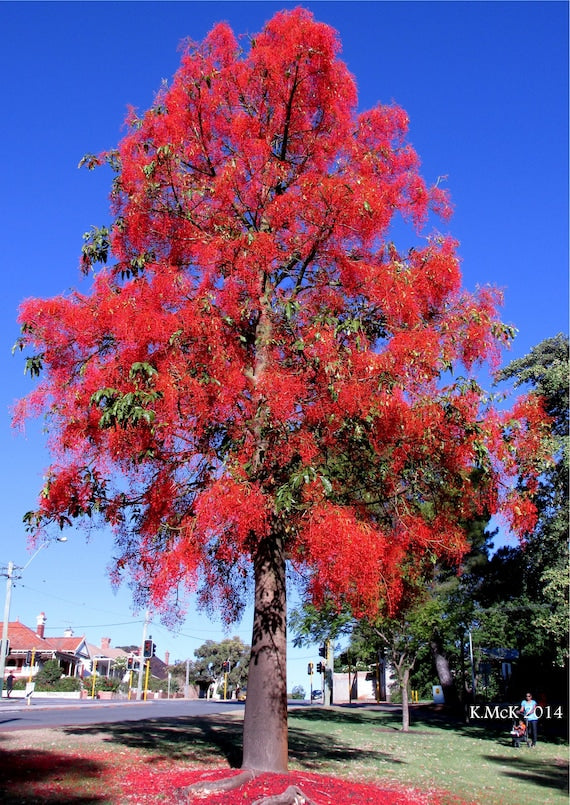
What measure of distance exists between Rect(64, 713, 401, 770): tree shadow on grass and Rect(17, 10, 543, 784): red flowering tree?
7.91 feet

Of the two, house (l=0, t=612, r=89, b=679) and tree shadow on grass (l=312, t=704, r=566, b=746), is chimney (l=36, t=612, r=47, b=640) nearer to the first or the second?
house (l=0, t=612, r=89, b=679)

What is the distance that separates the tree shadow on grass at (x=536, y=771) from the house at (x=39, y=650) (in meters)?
46.7

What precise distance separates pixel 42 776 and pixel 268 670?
Answer: 316 centimetres

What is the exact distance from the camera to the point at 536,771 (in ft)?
49.2

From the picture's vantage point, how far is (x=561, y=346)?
2366 cm

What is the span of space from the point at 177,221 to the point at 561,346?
15562mm

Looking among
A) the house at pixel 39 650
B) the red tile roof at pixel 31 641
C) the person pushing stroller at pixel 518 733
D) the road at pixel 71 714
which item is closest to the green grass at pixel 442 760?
the person pushing stroller at pixel 518 733

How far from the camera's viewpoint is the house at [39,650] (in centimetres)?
6072

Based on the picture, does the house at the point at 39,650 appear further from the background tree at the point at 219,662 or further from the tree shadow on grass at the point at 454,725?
the tree shadow on grass at the point at 454,725

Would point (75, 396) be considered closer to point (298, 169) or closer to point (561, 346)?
point (298, 169)

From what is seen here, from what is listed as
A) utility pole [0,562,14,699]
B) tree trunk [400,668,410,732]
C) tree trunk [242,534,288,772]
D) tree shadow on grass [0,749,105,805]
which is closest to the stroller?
tree trunk [400,668,410,732]

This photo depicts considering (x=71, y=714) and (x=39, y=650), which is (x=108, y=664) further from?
(x=71, y=714)

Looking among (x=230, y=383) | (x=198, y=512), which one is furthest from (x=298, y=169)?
(x=198, y=512)

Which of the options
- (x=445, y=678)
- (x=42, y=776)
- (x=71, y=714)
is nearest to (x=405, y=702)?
(x=71, y=714)
